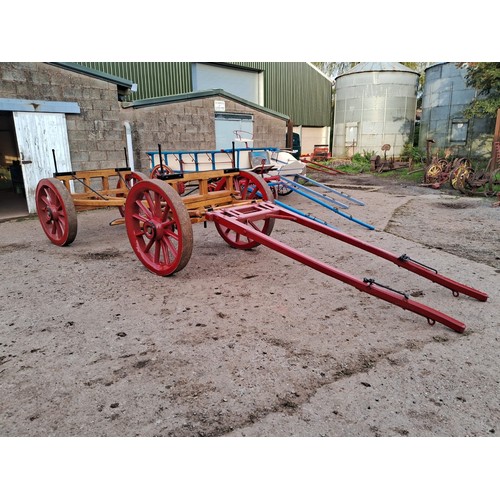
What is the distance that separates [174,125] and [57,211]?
18.1ft

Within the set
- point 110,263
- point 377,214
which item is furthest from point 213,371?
point 377,214

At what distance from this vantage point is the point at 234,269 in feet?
14.9

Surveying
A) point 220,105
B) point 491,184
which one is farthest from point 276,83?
point 491,184

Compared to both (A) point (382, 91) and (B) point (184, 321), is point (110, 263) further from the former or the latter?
(A) point (382, 91)

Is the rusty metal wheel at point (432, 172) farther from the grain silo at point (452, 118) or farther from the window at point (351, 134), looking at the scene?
the window at point (351, 134)

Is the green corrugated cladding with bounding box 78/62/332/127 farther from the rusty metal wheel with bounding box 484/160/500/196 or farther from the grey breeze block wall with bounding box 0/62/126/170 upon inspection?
the rusty metal wheel with bounding box 484/160/500/196

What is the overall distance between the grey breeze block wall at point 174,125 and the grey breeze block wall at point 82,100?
0.46 m

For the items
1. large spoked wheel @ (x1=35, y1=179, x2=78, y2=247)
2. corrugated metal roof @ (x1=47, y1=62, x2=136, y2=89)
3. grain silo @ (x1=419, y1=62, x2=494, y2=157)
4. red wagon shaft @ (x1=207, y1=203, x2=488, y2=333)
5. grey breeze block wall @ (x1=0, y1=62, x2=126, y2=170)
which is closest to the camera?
red wagon shaft @ (x1=207, y1=203, x2=488, y2=333)

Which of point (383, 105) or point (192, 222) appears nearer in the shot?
point (192, 222)

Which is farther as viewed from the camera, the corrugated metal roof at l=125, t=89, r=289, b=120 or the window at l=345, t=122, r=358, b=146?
the window at l=345, t=122, r=358, b=146

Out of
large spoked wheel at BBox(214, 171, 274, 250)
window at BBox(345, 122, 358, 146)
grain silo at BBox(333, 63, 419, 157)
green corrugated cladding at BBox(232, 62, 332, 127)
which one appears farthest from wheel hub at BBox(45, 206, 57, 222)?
window at BBox(345, 122, 358, 146)

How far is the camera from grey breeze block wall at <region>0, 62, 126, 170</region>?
302 inches

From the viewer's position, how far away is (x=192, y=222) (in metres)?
4.31

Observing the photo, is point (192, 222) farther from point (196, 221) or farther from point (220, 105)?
point (220, 105)
